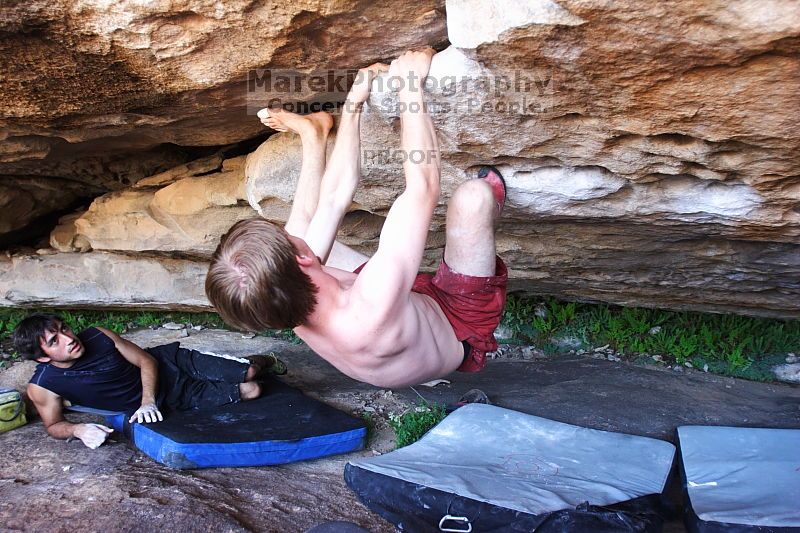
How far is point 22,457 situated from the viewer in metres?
3.44

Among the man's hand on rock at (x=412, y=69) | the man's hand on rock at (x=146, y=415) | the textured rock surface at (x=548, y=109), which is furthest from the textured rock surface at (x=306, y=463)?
the man's hand on rock at (x=412, y=69)

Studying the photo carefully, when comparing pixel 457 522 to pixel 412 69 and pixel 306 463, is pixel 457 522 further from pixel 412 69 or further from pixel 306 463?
pixel 412 69

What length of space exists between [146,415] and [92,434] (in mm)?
284

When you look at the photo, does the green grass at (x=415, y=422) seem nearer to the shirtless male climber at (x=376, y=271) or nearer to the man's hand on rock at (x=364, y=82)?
the shirtless male climber at (x=376, y=271)

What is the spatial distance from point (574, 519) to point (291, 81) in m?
2.00

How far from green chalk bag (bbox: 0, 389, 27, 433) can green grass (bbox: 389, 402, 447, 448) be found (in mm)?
2212

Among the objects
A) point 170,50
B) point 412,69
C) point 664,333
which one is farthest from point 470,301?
point 664,333

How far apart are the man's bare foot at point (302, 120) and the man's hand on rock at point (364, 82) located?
0.37 meters

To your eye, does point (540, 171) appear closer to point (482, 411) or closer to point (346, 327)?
point (346, 327)

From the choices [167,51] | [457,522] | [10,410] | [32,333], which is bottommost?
[10,410]

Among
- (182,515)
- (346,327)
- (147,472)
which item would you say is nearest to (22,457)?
(147,472)

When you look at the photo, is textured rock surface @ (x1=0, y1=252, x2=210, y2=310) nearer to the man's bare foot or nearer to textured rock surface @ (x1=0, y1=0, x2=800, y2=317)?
textured rock surface @ (x1=0, y1=0, x2=800, y2=317)

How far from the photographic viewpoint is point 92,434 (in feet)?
11.6

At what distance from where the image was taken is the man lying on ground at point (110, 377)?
3.68m
